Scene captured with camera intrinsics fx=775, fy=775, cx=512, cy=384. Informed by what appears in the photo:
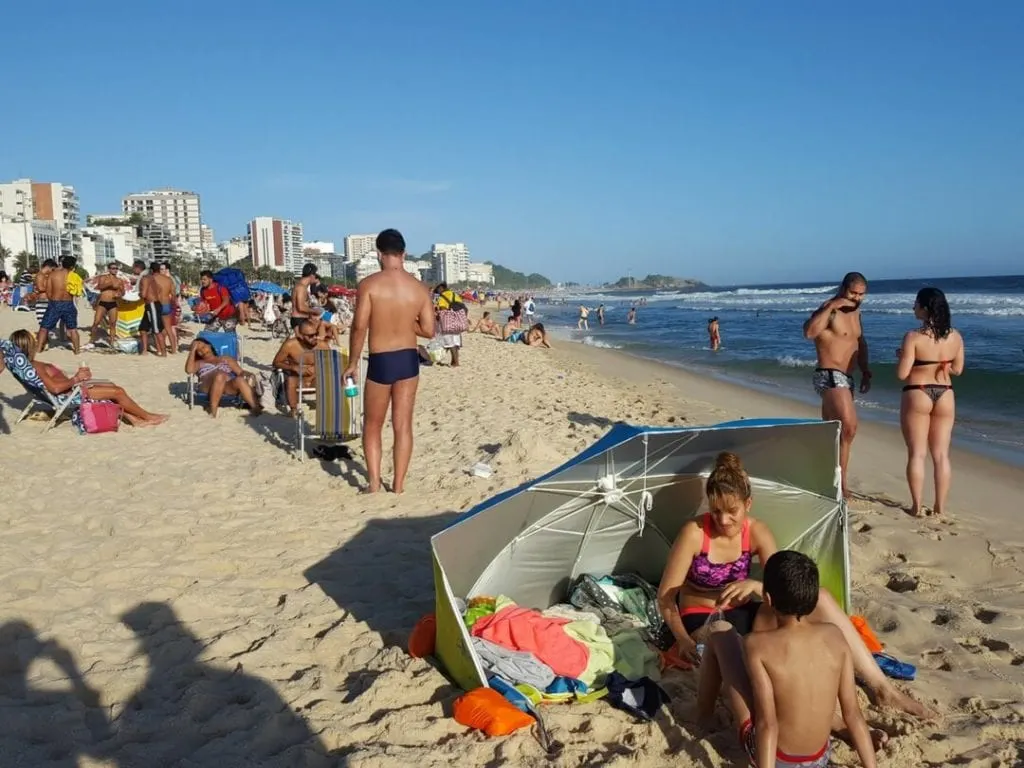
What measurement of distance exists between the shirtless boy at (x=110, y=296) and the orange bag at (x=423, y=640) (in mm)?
10327

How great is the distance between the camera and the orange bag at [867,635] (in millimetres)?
3047

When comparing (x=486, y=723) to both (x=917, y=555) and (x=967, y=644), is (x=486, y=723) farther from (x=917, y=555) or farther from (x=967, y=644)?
(x=917, y=555)

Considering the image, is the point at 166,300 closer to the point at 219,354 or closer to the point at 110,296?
the point at 110,296

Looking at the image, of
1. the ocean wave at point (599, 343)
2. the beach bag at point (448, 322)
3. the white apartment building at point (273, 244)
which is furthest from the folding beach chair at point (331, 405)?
the white apartment building at point (273, 244)

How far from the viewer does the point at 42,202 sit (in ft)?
326

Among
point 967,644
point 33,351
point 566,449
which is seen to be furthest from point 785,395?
point 33,351

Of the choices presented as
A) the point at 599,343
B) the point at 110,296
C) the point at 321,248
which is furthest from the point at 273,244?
the point at 110,296

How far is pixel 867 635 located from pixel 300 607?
7.82 feet

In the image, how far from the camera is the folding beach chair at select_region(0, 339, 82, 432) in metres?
6.31

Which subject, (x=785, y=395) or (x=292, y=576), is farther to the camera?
(x=785, y=395)

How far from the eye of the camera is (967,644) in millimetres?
3186

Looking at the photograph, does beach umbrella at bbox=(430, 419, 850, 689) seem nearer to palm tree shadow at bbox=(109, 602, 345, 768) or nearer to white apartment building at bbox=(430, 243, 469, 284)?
palm tree shadow at bbox=(109, 602, 345, 768)

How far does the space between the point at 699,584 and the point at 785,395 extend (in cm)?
900

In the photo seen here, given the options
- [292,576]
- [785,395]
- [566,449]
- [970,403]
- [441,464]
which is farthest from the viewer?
[785,395]
